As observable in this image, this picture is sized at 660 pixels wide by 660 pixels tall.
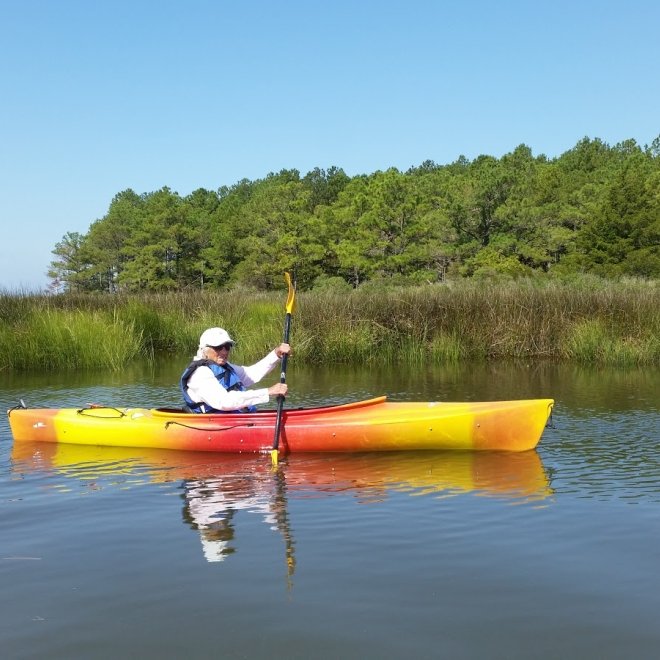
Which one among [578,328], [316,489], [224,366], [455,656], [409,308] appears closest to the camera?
[455,656]

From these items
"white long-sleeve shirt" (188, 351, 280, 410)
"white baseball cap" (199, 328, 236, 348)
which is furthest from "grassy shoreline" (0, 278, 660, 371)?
"white baseball cap" (199, 328, 236, 348)

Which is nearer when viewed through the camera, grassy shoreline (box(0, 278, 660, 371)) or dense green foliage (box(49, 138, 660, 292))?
grassy shoreline (box(0, 278, 660, 371))

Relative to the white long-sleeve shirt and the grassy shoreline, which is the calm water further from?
the grassy shoreline

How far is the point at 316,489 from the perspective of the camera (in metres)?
5.98

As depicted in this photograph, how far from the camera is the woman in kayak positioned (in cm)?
Answer: 703

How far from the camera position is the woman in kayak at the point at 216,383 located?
23.1ft

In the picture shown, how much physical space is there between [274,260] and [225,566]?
43.3 meters

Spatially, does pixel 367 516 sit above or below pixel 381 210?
below

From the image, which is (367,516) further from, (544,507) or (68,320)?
(68,320)

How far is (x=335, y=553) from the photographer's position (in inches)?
175

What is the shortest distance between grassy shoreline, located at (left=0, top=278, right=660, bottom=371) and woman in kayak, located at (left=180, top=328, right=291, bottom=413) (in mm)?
6988

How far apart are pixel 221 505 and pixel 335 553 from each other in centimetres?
138

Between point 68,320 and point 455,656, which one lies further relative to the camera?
point 68,320

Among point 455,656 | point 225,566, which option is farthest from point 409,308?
point 455,656
